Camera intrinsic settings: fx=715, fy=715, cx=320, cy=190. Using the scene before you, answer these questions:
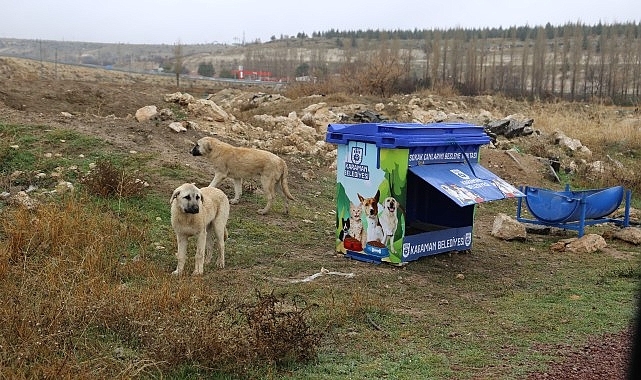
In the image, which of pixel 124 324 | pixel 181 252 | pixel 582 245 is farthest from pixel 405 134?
pixel 124 324

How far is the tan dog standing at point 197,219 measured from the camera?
25.1 feet

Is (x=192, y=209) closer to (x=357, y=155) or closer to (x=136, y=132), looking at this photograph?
(x=357, y=155)

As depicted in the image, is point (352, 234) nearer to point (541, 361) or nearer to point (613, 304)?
point (613, 304)

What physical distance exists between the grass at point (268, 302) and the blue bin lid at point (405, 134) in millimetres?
1543

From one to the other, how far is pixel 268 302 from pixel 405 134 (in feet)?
12.0

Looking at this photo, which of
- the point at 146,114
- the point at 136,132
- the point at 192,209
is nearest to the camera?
the point at 192,209

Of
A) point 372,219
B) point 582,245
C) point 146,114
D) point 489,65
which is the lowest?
point 582,245

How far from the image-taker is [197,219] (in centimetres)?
782

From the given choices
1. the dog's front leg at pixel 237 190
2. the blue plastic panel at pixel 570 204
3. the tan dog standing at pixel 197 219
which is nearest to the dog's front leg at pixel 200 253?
the tan dog standing at pixel 197 219

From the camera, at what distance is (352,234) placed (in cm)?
923

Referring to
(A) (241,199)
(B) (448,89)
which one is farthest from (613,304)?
(B) (448,89)

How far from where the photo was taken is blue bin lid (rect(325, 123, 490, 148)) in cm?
860

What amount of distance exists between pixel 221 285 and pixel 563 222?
6610mm

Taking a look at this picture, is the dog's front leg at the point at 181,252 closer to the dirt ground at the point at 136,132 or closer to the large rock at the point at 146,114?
the dirt ground at the point at 136,132
